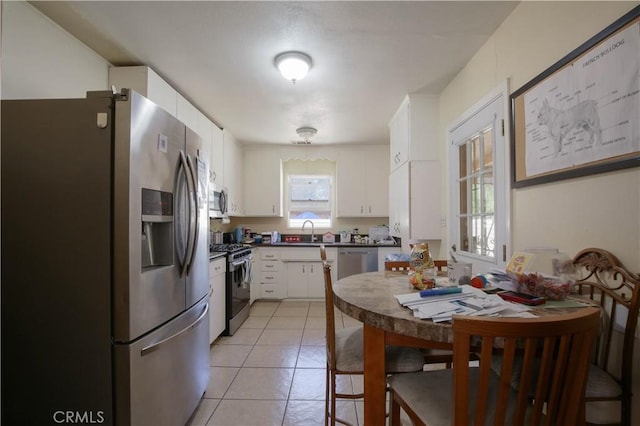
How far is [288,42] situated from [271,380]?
2.51m

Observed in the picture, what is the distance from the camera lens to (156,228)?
1544 millimetres

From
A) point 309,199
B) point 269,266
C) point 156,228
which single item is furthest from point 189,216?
point 309,199

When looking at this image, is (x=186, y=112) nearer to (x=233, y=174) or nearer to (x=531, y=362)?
(x=233, y=174)

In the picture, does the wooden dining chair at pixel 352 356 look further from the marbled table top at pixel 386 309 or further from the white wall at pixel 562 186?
the white wall at pixel 562 186

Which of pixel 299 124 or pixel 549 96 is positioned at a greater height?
pixel 299 124

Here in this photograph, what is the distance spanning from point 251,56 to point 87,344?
6.71 feet

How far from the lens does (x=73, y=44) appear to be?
1.87m

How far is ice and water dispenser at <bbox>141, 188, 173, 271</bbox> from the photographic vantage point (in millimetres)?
1420

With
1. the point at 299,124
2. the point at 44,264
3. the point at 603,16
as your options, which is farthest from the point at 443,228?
the point at 44,264

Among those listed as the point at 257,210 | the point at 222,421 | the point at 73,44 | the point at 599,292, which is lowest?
the point at 222,421

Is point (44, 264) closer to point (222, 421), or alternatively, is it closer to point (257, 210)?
point (222, 421)

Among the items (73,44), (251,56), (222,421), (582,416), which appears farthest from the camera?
(251,56)

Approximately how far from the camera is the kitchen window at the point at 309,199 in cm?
507

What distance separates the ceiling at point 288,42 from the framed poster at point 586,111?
2.14 ft
